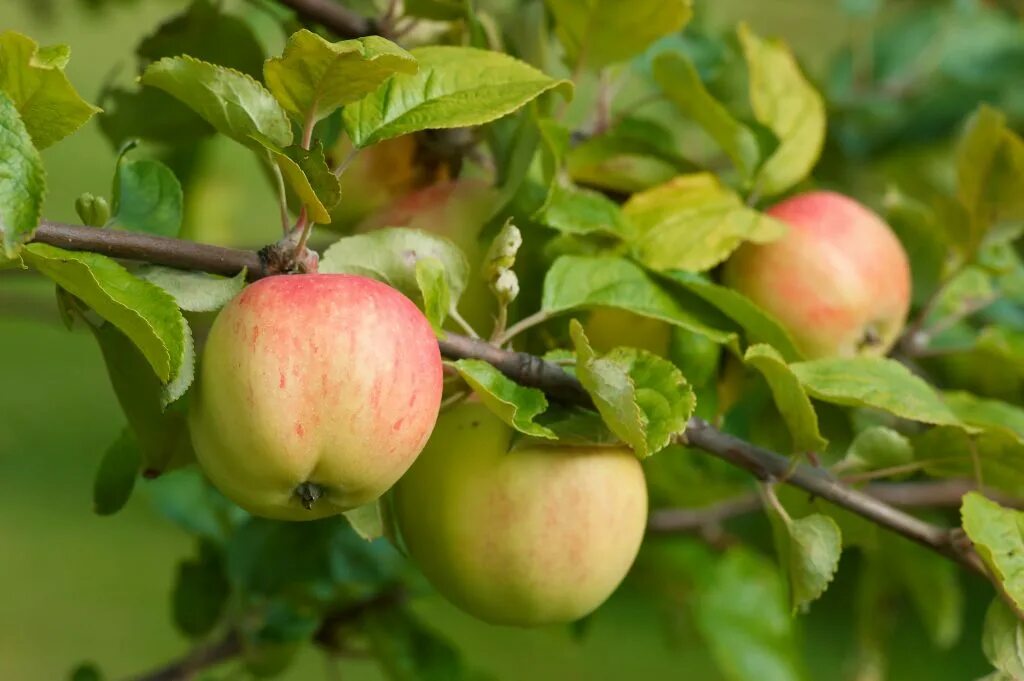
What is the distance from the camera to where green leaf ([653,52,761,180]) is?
498 mm

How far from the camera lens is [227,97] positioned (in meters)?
0.34

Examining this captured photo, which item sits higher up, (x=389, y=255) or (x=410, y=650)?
(x=389, y=255)

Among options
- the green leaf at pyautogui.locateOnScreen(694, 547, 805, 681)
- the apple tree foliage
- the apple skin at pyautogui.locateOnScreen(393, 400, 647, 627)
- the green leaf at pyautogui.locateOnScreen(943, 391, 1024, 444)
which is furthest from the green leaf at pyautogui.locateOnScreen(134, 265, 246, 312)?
the green leaf at pyautogui.locateOnScreen(694, 547, 805, 681)

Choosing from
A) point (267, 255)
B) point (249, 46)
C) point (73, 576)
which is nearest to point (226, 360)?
point (267, 255)

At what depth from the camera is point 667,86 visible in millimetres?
513

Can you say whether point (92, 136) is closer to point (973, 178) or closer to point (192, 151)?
point (192, 151)

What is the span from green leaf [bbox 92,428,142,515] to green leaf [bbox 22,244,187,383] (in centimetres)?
14

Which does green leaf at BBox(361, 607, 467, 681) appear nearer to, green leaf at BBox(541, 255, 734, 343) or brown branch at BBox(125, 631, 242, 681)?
brown branch at BBox(125, 631, 242, 681)

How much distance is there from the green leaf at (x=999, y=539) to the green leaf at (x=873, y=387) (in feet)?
0.11

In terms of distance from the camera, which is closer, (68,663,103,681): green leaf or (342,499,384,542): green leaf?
(342,499,384,542): green leaf

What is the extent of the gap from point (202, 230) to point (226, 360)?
1.88ft

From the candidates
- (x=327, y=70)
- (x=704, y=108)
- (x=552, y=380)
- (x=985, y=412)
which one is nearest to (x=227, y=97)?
(x=327, y=70)

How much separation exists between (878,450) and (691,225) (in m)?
0.12

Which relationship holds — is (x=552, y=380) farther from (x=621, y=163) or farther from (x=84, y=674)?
(x=84, y=674)
